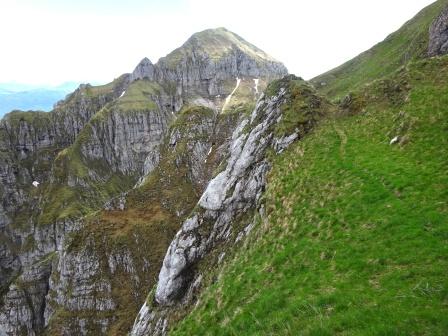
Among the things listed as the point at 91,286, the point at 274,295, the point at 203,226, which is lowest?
the point at 91,286

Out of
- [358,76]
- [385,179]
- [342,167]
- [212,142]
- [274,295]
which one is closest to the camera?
[274,295]

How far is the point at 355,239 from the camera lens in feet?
82.7

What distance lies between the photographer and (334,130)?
46844mm

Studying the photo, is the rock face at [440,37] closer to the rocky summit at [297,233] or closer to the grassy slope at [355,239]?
the rocky summit at [297,233]

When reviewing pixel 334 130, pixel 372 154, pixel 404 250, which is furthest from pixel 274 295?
pixel 334 130

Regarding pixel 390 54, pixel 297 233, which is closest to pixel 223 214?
pixel 297 233

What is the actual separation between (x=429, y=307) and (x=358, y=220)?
1133cm

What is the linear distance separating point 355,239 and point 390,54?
112973 millimetres

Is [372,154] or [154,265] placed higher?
[372,154]

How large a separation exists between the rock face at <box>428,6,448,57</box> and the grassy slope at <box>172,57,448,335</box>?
33.4m

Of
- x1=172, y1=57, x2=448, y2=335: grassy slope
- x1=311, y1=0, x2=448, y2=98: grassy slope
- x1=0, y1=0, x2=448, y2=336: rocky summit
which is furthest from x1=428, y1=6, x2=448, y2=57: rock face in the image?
x1=172, y1=57, x2=448, y2=335: grassy slope

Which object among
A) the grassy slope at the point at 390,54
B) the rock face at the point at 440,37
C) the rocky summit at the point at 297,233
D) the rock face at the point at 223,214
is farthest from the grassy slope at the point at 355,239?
the grassy slope at the point at 390,54

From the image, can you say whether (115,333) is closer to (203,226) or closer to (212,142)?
(203,226)

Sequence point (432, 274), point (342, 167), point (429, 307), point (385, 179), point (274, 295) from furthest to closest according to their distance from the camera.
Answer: point (342, 167) → point (385, 179) → point (274, 295) → point (432, 274) → point (429, 307)
